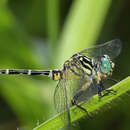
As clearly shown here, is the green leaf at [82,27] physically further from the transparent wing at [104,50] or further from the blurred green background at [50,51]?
the transparent wing at [104,50]

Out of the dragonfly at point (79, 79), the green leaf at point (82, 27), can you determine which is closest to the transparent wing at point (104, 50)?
the dragonfly at point (79, 79)

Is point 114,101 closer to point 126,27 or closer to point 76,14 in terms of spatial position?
point 76,14

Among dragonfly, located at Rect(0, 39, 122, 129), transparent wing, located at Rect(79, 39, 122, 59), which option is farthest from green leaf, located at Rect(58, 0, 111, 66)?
dragonfly, located at Rect(0, 39, 122, 129)

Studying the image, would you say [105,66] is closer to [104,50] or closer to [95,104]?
[104,50]

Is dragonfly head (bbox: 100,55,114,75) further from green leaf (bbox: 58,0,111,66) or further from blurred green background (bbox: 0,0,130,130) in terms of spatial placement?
green leaf (bbox: 58,0,111,66)

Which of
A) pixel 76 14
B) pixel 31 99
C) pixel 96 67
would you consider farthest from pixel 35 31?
pixel 96 67

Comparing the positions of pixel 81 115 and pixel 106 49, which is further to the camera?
pixel 106 49

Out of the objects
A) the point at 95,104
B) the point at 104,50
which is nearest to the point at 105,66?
the point at 104,50
